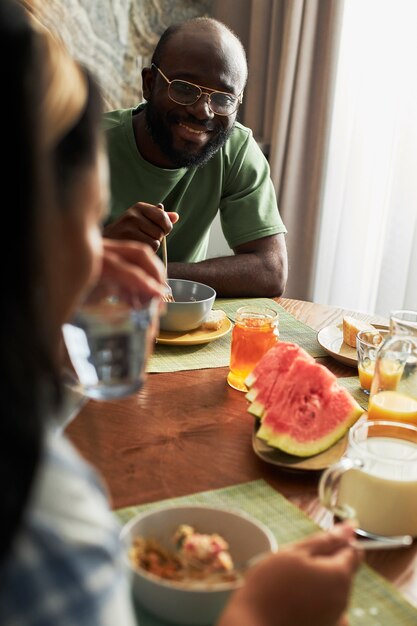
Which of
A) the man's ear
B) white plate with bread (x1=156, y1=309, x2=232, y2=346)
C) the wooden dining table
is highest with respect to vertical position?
the man's ear

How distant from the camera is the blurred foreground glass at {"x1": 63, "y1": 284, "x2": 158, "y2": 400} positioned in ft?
2.91

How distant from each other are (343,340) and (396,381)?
17.3 inches

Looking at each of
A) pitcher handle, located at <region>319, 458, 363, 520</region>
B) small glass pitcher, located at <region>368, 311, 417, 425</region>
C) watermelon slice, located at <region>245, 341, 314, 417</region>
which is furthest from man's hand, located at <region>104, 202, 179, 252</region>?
pitcher handle, located at <region>319, 458, 363, 520</region>

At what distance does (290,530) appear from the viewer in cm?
106

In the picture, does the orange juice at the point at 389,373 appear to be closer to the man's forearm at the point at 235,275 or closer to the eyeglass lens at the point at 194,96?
the man's forearm at the point at 235,275

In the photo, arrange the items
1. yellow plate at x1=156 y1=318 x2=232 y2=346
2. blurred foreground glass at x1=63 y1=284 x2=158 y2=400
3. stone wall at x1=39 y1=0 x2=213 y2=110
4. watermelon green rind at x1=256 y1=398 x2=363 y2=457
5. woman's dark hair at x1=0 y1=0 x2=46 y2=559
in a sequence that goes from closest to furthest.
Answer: woman's dark hair at x1=0 y1=0 x2=46 y2=559
blurred foreground glass at x1=63 y1=284 x2=158 y2=400
watermelon green rind at x1=256 y1=398 x2=363 y2=457
yellow plate at x1=156 y1=318 x2=232 y2=346
stone wall at x1=39 y1=0 x2=213 y2=110

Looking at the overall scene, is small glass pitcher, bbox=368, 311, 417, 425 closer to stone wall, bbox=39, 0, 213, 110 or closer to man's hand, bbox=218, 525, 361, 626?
man's hand, bbox=218, 525, 361, 626

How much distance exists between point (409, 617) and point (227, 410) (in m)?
0.61

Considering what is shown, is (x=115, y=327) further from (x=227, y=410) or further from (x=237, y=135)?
(x=237, y=135)

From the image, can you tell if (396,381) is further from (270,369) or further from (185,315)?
(185,315)

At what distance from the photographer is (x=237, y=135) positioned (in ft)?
8.52

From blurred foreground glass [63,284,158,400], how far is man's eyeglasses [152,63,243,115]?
1.51 meters

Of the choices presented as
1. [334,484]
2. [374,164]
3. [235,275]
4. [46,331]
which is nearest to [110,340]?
[46,331]

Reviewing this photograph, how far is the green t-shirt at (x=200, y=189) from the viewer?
248 centimetres
